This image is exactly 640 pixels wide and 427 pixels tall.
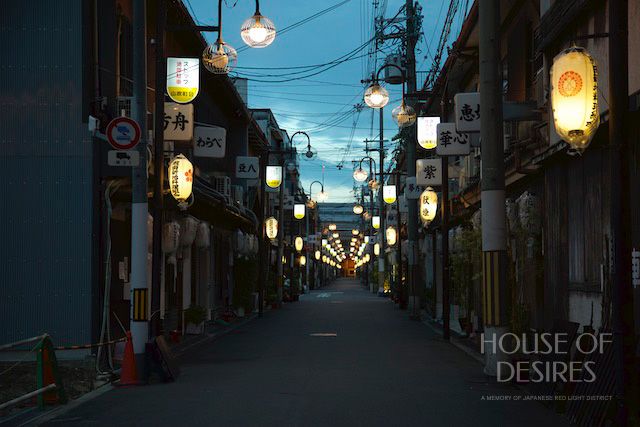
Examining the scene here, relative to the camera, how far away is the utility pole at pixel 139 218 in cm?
1611

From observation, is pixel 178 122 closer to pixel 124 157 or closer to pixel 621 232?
pixel 124 157

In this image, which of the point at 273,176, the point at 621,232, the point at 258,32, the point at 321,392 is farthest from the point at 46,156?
the point at 273,176

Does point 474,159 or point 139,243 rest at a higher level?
point 474,159

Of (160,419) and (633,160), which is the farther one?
(633,160)

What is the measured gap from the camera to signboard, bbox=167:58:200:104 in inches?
887

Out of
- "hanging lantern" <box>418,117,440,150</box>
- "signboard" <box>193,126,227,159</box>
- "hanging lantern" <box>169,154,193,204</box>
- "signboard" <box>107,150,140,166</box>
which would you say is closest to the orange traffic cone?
"signboard" <box>107,150,140,166</box>

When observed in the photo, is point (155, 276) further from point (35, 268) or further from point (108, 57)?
point (108, 57)

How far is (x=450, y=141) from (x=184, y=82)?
25.5ft

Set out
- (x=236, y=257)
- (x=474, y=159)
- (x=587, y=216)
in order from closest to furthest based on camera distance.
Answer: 1. (x=587, y=216)
2. (x=474, y=159)
3. (x=236, y=257)

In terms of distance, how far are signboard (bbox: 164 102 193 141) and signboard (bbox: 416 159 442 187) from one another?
38.1 ft

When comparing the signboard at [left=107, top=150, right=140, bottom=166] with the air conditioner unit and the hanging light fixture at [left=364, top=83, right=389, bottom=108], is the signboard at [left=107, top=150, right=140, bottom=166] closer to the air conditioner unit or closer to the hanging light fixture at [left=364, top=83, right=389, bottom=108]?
the hanging light fixture at [left=364, top=83, right=389, bottom=108]

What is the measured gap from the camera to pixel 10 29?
62.8 feet

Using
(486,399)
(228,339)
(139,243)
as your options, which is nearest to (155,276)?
(139,243)

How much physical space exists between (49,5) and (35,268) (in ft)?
19.3
